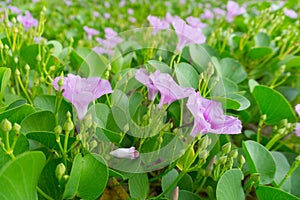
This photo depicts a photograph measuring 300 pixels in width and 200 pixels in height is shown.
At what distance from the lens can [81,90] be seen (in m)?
0.74

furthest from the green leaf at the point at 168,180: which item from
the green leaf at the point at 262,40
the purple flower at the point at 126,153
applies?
the green leaf at the point at 262,40

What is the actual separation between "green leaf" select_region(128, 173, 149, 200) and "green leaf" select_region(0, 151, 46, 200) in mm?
228

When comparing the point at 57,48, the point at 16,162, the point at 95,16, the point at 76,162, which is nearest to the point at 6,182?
the point at 16,162

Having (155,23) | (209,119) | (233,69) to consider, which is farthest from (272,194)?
(155,23)

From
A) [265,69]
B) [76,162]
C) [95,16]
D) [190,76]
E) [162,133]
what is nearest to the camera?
[76,162]

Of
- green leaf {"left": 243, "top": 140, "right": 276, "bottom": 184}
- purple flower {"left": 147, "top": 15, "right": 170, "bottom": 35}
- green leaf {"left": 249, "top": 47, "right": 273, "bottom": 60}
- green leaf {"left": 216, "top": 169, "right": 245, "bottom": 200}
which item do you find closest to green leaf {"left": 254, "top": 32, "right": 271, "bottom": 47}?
green leaf {"left": 249, "top": 47, "right": 273, "bottom": 60}

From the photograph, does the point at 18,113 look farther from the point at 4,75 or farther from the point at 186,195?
the point at 186,195

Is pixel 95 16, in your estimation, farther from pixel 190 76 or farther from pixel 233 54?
pixel 190 76

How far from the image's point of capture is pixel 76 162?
651 mm

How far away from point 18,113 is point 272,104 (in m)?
0.65

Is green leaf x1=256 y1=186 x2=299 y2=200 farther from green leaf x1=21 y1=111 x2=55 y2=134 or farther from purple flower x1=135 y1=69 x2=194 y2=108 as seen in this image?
green leaf x1=21 y1=111 x2=55 y2=134

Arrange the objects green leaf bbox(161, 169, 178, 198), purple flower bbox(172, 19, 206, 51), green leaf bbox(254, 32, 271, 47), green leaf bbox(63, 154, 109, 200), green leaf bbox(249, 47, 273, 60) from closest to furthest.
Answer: green leaf bbox(63, 154, 109, 200)
green leaf bbox(161, 169, 178, 198)
purple flower bbox(172, 19, 206, 51)
green leaf bbox(249, 47, 273, 60)
green leaf bbox(254, 32, 271, 47)

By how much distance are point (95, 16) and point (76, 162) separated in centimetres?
201

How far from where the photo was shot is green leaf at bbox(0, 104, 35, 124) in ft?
2.37
